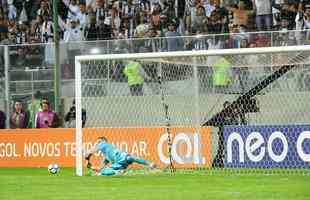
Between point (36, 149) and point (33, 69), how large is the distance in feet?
6.52

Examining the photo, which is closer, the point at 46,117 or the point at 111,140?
the point at 111,140

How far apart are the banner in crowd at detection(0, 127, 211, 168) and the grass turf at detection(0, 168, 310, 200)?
4.81 feet

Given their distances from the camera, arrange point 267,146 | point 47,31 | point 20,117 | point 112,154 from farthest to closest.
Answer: point 47,31 < point 20,117 < point 267,146 < point 112,154

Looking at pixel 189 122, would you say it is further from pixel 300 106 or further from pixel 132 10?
pixel 132 10

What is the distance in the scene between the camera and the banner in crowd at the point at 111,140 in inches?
752

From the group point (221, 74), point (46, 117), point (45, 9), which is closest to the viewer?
point (221, 74)

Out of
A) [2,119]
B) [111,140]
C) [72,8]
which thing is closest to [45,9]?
[72,8]

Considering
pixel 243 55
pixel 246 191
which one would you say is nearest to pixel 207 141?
pixel 243 55

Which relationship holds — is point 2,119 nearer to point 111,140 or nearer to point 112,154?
point 111,140

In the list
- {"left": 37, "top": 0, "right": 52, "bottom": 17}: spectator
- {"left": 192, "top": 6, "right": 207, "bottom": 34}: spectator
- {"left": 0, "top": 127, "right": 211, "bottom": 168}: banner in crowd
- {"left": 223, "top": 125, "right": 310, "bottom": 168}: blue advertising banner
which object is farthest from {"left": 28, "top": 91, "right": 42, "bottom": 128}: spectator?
{"left": 223, "top": 125, "right": 310, "bottom": 168}: blue advertising banner

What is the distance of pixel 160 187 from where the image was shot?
14.0 metres

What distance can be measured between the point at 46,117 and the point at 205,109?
4.37 m

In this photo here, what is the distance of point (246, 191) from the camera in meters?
13.0

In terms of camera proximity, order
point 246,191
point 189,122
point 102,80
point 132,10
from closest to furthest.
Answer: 1. point 246,191
2. point 189,122
3. point 102,80
4. point 132,10
